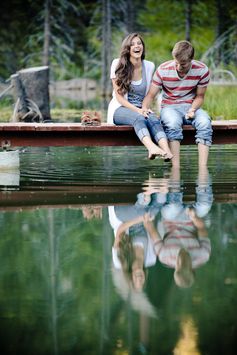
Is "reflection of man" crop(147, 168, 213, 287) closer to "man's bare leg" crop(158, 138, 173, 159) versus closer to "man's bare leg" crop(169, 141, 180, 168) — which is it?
"man's bare leg" crop(158, 138, 173, 159)

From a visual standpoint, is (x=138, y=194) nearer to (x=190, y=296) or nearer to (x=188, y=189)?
(x=188, y=189)

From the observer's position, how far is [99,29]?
52.2 m

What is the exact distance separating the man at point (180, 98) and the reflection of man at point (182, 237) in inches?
81.9

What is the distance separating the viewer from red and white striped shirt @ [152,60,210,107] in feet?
36.1

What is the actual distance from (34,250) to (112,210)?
5.37ft

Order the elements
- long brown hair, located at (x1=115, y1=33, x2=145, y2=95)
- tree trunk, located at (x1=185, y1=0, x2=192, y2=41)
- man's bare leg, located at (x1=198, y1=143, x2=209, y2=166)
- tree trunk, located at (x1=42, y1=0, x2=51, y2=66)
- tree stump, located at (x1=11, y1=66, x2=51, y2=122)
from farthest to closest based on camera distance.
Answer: tree trunk, located at (x1=185, y1=0, x2=192, y2=41) → tree trunk, located at (x1=42, y1=0, x2=51, y2=66) → tree stump, located at (x1=11, y1=66, x2=51, y2=122) → man's bare leg, located at (x1=198, y1=143, x2=209, y2=166) → long brown hair, located at (x1=115, y1=33, x2=145, y2=95)

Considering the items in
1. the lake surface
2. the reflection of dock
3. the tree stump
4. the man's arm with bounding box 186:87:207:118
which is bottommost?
the lake surface

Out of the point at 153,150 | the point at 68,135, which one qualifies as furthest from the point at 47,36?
the point at 153,150

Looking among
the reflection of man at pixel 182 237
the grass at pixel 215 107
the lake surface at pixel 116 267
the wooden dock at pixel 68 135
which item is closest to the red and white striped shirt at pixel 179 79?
the wooden dock at pixel 68 135

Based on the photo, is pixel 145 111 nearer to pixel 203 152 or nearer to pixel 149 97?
pixel 149 97

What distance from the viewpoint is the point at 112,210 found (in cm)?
816

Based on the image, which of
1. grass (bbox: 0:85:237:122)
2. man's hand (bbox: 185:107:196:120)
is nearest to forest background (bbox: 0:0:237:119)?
grass (bbox: 0:85:237:122)

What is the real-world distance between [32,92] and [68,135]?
11199mm

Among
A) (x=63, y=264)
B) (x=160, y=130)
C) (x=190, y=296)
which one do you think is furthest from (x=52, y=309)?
(x=160, y=130)
